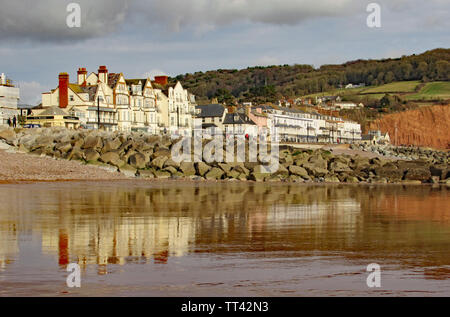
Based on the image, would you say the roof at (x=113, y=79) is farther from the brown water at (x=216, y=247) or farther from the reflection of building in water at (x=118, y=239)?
the reflection of building in water at (x=118, y=239)

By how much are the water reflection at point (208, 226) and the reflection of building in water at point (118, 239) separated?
0.02m

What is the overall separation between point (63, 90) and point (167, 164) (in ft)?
68.9

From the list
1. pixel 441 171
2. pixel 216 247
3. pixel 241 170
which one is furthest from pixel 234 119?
pixel 216 247

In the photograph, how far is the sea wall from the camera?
4088cm

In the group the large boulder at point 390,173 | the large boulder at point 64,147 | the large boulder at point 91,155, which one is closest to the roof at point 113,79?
the large boulder at point 64,147

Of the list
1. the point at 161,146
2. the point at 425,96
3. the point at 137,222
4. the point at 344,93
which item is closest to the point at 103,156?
the point at 161,146

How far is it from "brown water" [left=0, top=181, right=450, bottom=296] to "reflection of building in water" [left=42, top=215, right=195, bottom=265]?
0.03 meters

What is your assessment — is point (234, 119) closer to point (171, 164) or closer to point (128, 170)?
point (171, 164)

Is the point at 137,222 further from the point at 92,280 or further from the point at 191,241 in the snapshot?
the point at 92,280

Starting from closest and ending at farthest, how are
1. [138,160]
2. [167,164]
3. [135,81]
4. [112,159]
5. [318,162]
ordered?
[112,159]
[138,160]
[167,164]
[318,162]
[135,81]

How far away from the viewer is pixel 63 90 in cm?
5762

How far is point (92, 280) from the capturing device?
967cm

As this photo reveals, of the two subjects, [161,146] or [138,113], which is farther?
[138,113]

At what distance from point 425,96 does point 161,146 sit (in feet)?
425
